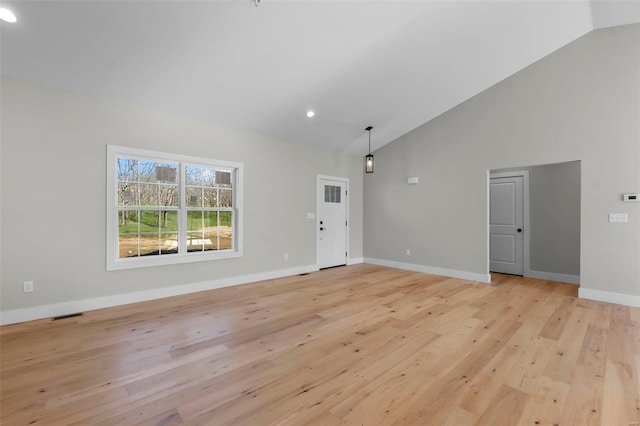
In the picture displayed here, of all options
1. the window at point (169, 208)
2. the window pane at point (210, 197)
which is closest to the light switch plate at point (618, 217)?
the window at point (169, 208)

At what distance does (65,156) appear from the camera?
348 cm

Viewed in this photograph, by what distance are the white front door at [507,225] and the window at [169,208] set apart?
17.6 ft

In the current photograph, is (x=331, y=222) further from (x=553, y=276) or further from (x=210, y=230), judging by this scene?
(x=553, y=276)

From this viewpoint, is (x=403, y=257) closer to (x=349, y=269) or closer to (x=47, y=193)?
(x=349, y=269)

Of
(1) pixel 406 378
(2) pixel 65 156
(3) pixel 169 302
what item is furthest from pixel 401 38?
(3) pixel 169 302

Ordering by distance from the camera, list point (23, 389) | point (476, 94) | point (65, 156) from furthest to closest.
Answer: point (476, 94) < point (65, 156) < point (23, 389)

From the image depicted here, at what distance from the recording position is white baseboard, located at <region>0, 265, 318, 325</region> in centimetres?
322

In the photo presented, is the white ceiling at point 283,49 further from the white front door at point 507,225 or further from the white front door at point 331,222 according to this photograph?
the white front door at point 507,225

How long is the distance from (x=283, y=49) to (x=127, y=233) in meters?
3.24

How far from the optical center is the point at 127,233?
157 inches

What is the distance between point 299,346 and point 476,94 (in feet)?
17.6

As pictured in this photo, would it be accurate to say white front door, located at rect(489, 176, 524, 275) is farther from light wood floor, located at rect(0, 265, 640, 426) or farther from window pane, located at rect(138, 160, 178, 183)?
window pane, located at rect(138, 160, 178, 183)

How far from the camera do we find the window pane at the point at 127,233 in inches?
155

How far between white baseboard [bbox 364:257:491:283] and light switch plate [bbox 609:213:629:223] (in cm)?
190
